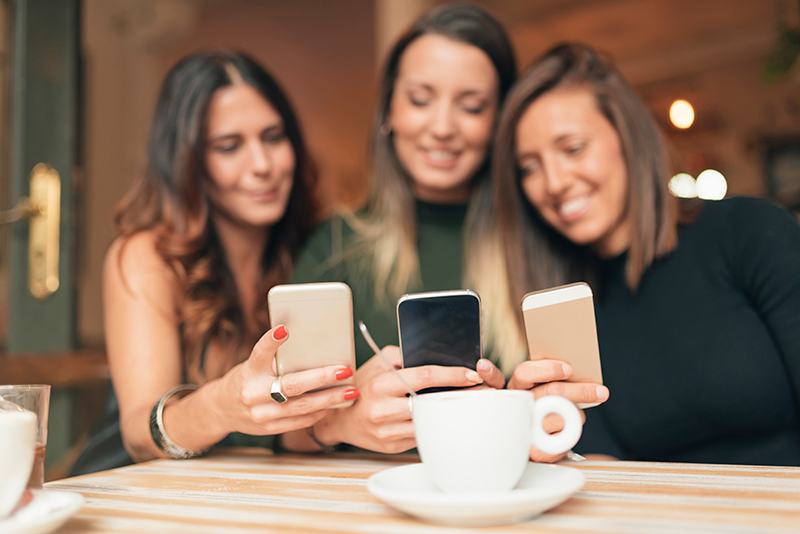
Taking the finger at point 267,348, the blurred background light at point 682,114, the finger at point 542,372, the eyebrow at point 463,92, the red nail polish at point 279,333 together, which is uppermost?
the blurred background light at point 682,114

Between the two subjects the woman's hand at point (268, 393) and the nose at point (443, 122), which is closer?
the woman's hand at point (268, 393)

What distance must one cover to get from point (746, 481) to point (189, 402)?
0.77 metres

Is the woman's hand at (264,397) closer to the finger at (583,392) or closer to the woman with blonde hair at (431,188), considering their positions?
the finger at (583,392)

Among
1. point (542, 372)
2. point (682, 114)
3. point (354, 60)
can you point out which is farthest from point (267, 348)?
point (682, 114)

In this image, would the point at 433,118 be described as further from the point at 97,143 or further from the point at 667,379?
the point at 97,143

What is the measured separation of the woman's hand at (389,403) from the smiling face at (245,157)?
28.9 inches

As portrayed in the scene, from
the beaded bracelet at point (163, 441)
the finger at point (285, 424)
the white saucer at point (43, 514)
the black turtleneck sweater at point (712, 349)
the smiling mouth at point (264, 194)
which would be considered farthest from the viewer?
the smiling mouth at point (264, 194)

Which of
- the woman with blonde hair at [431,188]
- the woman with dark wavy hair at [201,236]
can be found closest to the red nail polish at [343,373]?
the woman with dark wavy hair at [201,236]

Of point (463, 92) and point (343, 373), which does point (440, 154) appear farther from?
point (343, 373)

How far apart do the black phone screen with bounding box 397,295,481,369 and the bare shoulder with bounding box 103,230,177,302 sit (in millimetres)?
801

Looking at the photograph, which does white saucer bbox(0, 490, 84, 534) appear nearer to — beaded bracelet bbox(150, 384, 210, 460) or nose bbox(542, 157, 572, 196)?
beaded bracelet bbox(150, 384, 210, 460)

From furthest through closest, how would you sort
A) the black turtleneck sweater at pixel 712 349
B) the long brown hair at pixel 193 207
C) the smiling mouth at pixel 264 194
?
the smiling mouth at pixel 264 194, the long brown hair at pixel 193 207, the black turtleneck sweater at pixel 712 349

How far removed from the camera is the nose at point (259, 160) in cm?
154

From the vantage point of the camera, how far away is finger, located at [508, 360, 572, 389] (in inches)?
31.9
